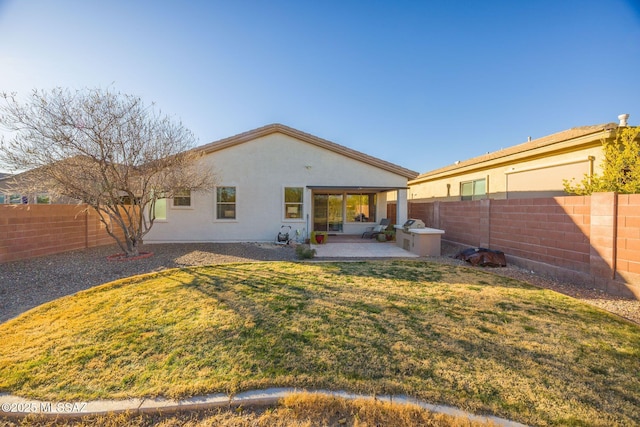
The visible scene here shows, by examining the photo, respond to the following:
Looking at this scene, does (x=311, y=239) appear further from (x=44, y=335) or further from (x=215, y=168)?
(x=44, y=335)

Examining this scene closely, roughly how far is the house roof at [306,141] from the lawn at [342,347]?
8.34 metres

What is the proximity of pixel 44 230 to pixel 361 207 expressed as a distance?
14.6m

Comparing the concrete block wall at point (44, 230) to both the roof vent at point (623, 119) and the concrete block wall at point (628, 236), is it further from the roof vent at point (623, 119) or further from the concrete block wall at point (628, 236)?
the roof vent at point (623, 119)

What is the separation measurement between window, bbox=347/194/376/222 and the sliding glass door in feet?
2.11

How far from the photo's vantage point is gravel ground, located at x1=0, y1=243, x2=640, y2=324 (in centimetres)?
534

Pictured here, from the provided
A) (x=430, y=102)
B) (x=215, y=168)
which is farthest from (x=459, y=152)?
(x=215, y=168)

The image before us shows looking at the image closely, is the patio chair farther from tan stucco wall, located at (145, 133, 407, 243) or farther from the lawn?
the lawn

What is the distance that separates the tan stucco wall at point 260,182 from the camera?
42.1 feet

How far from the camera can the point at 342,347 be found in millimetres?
3482

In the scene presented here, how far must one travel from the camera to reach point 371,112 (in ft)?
55.0

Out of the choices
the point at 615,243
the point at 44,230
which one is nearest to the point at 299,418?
the point at 615,243

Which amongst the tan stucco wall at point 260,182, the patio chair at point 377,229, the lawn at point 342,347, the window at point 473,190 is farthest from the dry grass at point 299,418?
the window at point 473,190

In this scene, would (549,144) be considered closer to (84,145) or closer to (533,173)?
(533,173)

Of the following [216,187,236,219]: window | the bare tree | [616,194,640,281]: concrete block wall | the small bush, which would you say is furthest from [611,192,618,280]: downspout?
[216,187,236,219]: window
